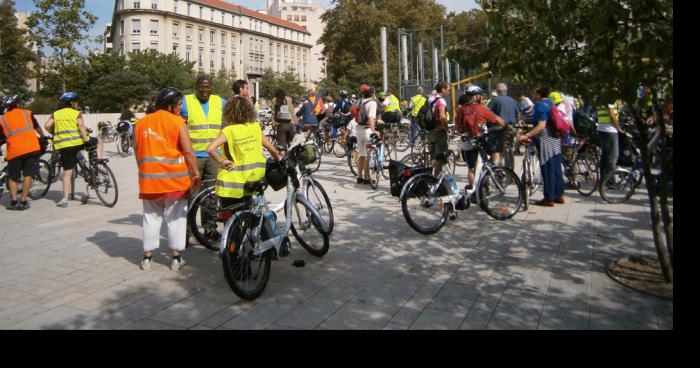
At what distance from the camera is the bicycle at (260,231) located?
4591mm

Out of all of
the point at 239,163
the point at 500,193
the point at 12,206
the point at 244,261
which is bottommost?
the point at 244,261

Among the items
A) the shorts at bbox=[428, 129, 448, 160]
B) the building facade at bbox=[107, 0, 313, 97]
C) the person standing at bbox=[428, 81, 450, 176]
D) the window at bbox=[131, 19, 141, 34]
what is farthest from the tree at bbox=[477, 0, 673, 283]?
the window at bbox=[131, 19, 141, 34]

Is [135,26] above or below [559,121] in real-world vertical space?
above

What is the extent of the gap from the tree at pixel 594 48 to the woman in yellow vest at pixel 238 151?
2.22 m

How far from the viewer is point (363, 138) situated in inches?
412

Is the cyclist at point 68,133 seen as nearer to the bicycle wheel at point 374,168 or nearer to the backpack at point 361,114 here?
the backpack at point 361,114

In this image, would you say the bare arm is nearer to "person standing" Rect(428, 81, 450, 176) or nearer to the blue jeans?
"person standing" Rect(428, 81, 450, 176)

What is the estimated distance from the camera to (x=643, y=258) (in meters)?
5.37

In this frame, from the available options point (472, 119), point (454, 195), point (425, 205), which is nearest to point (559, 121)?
point (472, 119)

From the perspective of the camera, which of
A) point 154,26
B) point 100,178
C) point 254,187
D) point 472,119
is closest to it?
point 254,187

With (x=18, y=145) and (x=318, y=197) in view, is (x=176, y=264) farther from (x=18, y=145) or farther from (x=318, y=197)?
(x=18, y=145)

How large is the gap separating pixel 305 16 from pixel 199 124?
130 metres

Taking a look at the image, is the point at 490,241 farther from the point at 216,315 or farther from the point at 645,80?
the point at 216,315
